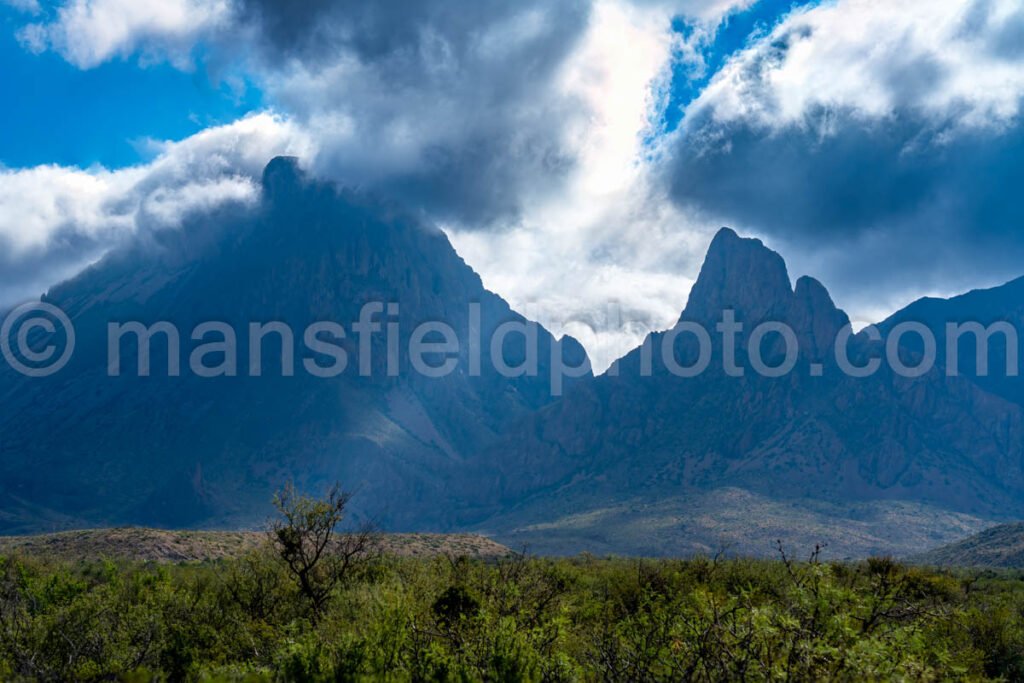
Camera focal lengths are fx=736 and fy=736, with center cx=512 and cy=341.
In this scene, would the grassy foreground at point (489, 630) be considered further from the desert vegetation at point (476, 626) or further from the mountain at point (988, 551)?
the mountain at point (988, 551)

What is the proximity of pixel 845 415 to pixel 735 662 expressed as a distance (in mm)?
198020

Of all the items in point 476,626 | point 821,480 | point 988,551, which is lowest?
point 988,551

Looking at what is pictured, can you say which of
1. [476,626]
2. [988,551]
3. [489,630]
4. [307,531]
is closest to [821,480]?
[988,551]

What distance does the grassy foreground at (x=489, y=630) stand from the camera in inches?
463

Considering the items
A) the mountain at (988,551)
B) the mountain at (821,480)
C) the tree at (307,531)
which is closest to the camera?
the tree at (307,531)

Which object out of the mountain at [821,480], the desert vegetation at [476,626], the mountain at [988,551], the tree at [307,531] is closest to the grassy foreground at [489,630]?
the desert vegetation at [476,626]

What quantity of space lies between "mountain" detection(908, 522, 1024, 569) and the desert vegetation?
5653 centimetres

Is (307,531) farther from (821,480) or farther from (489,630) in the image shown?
(821,480)

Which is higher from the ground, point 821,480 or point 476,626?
point 476,626

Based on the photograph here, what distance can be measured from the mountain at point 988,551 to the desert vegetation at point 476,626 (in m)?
56.5

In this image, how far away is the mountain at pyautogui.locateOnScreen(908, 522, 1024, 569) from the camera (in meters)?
86.5

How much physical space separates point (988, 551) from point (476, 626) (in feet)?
323

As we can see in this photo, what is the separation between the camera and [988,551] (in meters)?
93.2

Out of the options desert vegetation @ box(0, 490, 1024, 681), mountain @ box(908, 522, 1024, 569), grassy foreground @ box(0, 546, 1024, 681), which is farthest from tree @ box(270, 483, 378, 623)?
mountain @ box(908, 522, 1024, 569)
